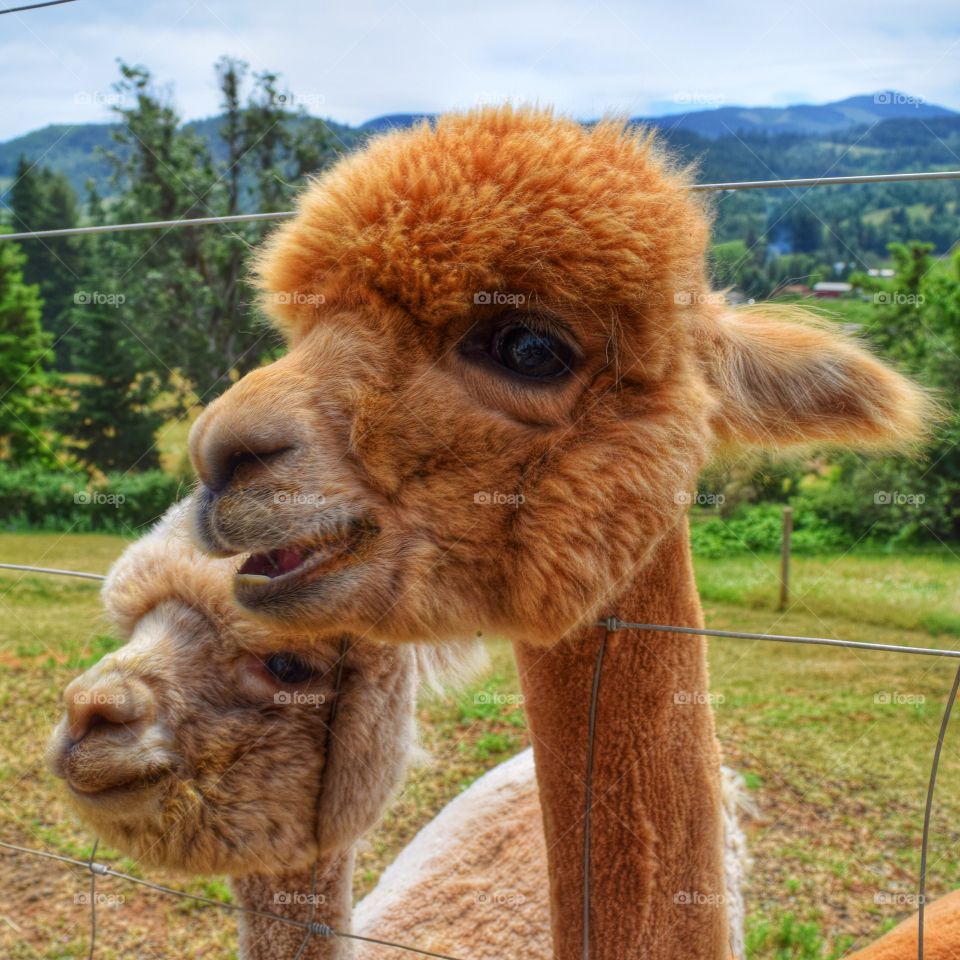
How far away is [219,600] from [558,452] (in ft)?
2.35

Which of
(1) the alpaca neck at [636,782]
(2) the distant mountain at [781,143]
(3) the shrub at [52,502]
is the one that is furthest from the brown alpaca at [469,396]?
(3) the shrub at [52,502]

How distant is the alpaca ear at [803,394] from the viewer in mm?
1652

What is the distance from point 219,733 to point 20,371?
15.6 meters

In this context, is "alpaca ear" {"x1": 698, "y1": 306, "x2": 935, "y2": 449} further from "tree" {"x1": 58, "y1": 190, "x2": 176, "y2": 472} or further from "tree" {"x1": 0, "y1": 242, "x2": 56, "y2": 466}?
"tree" {"x1": 0, "y1": 242, "x2": 56, "y2": 466}

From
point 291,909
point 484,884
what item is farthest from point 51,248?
point 291,909

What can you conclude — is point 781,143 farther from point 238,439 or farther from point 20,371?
point 238,439

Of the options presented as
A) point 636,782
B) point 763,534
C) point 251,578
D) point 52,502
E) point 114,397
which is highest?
point 251,578

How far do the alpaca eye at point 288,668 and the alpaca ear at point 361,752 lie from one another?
8 cm

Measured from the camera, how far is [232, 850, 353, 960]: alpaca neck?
70.1 inches

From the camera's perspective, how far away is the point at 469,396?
130cm

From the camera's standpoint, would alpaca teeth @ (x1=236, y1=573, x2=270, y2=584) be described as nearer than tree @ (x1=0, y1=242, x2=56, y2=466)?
Yes

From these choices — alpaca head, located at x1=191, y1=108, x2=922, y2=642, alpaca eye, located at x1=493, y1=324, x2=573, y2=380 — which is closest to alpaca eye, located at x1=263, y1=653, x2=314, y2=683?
alpaca head, located at x1=191, y1=108, x2=922, y2=642

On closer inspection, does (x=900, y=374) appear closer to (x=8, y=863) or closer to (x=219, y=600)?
(x=219, y=600)

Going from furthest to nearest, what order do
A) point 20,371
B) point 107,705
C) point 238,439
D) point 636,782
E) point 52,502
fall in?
point 20,371
point 52,502
point 636,782
point 107,705
point 238,439
